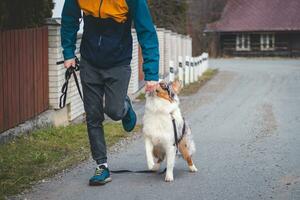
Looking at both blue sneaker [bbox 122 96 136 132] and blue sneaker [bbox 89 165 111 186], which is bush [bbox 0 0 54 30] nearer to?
blue sneaker [bbox 122 96 136 132]

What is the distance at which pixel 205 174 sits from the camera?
7.52 m

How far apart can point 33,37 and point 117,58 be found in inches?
177

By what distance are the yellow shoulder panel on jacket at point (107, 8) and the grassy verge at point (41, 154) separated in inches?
74.5

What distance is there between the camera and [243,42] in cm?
6059

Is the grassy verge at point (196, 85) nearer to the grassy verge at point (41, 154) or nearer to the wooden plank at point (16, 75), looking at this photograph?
the grassy verge at point (41, 154)

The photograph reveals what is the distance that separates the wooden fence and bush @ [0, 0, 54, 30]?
1.29ft

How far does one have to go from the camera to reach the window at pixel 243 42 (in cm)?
6050

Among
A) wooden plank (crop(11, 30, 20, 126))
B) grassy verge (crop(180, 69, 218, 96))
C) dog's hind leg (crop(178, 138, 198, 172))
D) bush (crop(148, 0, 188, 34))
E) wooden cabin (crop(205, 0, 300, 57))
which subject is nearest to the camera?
dog's hind leg (crop(178, 138, 198, 172))

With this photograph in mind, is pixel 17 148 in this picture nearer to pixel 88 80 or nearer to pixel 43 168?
pixel 43 168

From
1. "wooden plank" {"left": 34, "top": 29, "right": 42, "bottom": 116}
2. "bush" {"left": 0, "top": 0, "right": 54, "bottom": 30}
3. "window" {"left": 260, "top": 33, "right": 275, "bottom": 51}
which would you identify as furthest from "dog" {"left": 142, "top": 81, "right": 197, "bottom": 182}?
"window" {"left": 260, "top": 33, "right": 275, "bottom": 51}

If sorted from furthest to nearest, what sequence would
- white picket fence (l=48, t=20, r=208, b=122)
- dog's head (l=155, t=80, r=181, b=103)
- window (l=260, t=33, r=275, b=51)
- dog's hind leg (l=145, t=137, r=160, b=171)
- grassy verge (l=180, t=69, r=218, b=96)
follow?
1. window (l=260, t=33, r=275, b=51)
2. grassy verge (l=180, t=69, r=218, b=96)
3. white picket fence (l=48, t=20, r=208, b=122)
4. dog's hind leg (l=145, t=137, r=160, b=171)
5. dog's head (l=155, t=80, r=181, b=103)

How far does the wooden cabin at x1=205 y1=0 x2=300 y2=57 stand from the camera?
193 ft

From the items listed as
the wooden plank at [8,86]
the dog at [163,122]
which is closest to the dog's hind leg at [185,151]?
the dog at [163,122]

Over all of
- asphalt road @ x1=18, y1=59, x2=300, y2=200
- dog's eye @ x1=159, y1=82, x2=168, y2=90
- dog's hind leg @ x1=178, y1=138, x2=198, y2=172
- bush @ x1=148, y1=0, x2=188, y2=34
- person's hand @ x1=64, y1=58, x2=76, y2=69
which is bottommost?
asphalt road @ x1=18, y1=59, x2=300, y2=200
